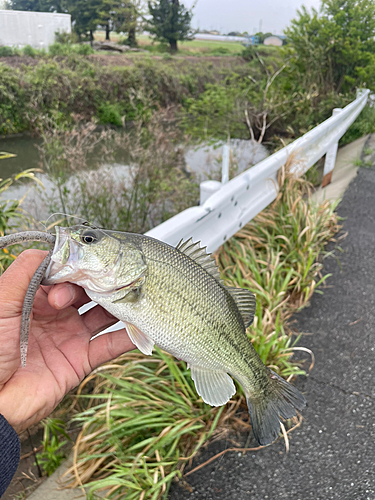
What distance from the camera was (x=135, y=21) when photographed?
5926mm

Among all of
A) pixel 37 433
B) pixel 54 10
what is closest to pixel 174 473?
pixel 37 433

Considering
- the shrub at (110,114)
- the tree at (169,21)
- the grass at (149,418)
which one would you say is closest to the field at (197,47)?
the tree at (169,21)

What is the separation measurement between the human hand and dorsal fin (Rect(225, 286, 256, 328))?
1.89ft

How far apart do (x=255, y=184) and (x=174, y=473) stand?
304 cm

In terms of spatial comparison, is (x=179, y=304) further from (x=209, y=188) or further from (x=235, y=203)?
(x=235, y=203)

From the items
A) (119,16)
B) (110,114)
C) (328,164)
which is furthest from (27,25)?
(328,164)

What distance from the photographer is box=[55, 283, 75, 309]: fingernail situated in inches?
53.9

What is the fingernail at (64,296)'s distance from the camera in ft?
4.49

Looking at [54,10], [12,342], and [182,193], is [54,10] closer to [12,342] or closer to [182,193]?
[182,193]

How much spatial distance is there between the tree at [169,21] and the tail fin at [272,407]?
7525 mm

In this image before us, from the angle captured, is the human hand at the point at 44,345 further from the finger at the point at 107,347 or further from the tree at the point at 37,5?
the tree at the point at 37,5

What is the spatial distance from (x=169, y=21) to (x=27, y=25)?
18.0 ft

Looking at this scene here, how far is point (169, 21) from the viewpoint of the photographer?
794 centimetres

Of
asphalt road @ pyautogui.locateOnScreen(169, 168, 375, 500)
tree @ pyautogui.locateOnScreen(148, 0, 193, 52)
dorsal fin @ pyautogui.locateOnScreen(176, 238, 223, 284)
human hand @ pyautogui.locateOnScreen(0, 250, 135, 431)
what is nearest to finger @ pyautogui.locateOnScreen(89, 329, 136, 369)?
human hand @ pyautogui.locateOnScreen(0, 250, 135, 431)
